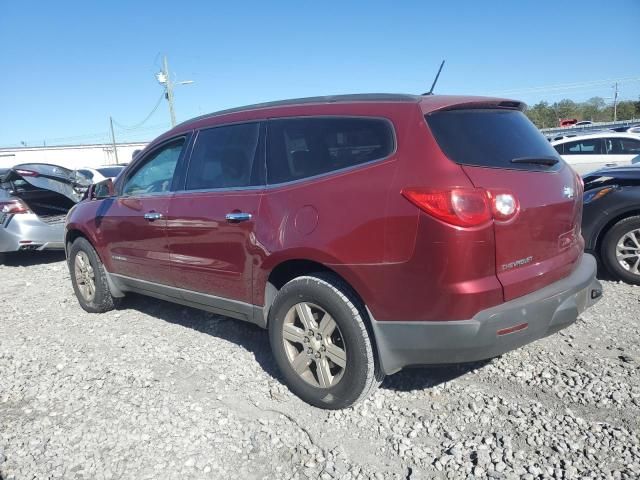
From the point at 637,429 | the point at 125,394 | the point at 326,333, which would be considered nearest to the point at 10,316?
the point at 125,394

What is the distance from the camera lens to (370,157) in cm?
282

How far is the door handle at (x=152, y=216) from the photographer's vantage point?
404 centimetres

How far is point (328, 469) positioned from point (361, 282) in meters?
0.94

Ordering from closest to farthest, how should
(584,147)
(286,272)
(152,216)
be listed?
1. (286,272)
2. (152,216)
3. (584,147)

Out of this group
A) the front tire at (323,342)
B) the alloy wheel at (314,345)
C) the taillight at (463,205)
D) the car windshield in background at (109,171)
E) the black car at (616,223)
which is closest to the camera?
the taillight at (463,205)

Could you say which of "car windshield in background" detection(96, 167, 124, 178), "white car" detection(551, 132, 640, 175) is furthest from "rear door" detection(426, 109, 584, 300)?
"car windshield in background" detection(96, 167, 124, 178)

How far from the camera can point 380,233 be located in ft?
8.63

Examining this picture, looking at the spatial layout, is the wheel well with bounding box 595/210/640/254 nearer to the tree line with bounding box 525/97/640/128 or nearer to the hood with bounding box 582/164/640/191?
the hood with bounding box 582/164/640/191

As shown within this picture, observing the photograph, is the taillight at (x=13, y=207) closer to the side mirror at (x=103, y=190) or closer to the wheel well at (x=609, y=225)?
the side mirror at (x=103, y=190)

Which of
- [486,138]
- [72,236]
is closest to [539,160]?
[486,138]

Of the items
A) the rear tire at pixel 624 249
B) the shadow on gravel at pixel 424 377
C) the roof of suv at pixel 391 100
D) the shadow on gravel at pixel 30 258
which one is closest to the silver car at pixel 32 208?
the shadow on gravel at pixel 30 258

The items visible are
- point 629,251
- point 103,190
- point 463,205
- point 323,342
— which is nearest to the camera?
point 463,205

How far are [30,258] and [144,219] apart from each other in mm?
5857

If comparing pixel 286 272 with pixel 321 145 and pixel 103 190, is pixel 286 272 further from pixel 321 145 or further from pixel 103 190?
pixel 103 190
